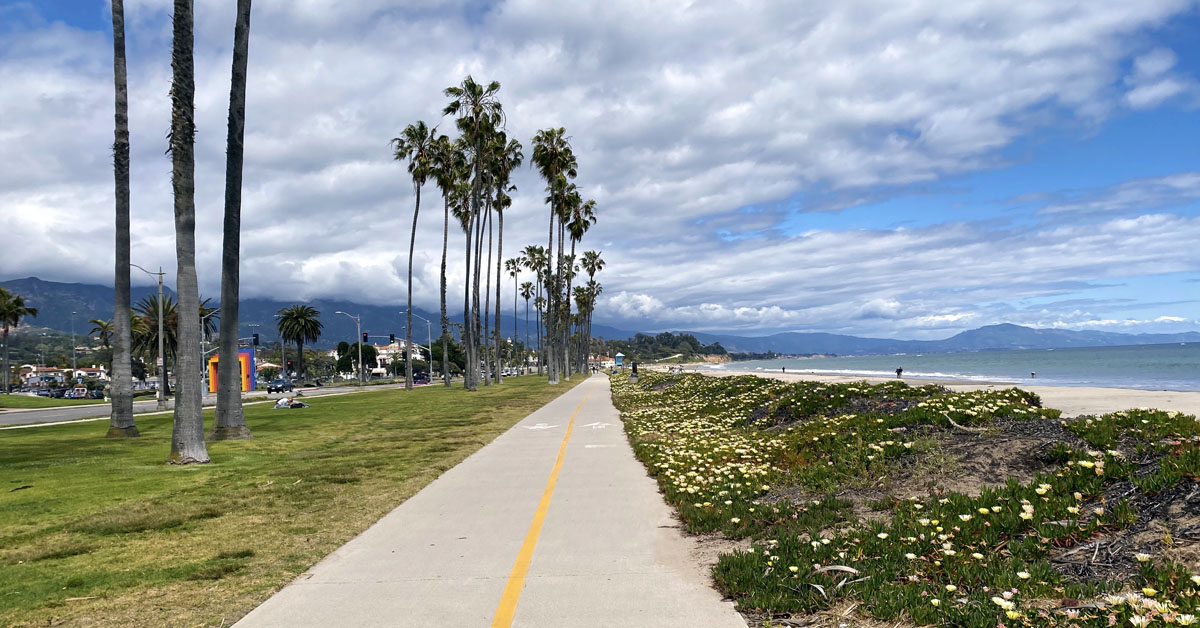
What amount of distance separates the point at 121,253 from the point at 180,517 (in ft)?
49.4

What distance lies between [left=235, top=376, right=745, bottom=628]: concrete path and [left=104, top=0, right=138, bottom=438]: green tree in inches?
566

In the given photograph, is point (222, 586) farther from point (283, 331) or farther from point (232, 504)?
point (283, 331)

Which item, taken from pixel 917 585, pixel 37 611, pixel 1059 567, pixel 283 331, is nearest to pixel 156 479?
pixel 37 611

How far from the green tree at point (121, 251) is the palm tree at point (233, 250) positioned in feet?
9.88

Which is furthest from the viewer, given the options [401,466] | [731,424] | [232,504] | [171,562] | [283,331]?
[283,331]

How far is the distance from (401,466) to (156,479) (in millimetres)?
4118

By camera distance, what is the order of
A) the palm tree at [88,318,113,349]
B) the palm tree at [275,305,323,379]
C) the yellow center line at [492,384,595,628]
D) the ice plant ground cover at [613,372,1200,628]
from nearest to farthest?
the ice plant ground cover at [613,372,1200,628] → the yellow center line at [492,384,595,628] → the palm tree at [88,318,113,349] → the palm tree at [275,305,323,379]

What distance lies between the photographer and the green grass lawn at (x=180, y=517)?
578 cm

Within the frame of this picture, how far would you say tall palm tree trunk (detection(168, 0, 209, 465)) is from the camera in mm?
14945

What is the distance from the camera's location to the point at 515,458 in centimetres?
1433

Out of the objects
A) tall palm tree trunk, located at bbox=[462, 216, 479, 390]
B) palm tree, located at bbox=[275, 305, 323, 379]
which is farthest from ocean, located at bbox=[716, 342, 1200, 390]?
palm tree, located at bbox=[275, 305, 323, 379]

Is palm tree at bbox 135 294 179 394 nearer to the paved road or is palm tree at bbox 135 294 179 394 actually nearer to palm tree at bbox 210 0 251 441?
the paved road

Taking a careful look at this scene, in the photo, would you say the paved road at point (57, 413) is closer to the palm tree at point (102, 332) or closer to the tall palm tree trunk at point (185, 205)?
the tall palm tree trunk at point (185, 205)

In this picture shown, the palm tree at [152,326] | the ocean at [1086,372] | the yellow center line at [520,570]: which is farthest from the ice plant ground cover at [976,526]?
the palm tree at [152,326]
